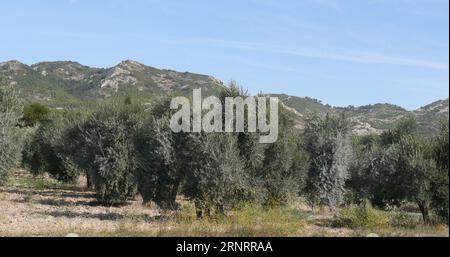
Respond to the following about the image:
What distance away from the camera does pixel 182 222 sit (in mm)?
17047

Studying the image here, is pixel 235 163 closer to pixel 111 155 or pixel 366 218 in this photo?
pixel 366 218

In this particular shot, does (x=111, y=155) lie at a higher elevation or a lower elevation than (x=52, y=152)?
higher

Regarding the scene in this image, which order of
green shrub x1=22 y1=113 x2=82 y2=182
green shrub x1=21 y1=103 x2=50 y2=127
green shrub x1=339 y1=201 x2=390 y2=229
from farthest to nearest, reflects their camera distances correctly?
green shrub x1=21 y1=103 x2=50 y2=127 → green shrub x1=22 y1=113 x2=82 y2=182 → green shrub x1=339 y1=201 x2=390 y2=229

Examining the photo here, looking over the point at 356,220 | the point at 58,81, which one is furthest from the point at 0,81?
the point at 58,81

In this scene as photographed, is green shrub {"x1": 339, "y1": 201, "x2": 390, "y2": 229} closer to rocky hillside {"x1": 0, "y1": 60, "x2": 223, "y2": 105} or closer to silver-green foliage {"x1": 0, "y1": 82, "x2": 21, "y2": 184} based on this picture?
silver-green foliage {"x1": 0, "y1": 82, "x2": 21, "y2": 184}

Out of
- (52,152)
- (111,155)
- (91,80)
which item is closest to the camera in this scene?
(111,155)

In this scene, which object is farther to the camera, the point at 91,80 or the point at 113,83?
the point at 91,80

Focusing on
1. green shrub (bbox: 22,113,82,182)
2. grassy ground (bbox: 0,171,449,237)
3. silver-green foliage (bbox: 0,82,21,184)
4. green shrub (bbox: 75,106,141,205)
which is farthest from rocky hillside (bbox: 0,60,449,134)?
grassy ground (bbox: 0,171,449,237)

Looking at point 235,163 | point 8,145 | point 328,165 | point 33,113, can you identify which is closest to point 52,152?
point 8,145

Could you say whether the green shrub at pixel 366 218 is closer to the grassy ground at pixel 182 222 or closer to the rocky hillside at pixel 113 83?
the grassy ground at pixel 182 222

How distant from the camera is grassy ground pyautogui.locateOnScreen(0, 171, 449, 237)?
14258 millimetres

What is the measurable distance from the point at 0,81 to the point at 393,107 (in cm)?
13139

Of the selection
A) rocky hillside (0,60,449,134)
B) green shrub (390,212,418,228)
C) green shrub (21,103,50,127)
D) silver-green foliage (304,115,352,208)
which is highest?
rocky hillside (0,60,449,134)

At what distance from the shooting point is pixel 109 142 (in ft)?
87.8
